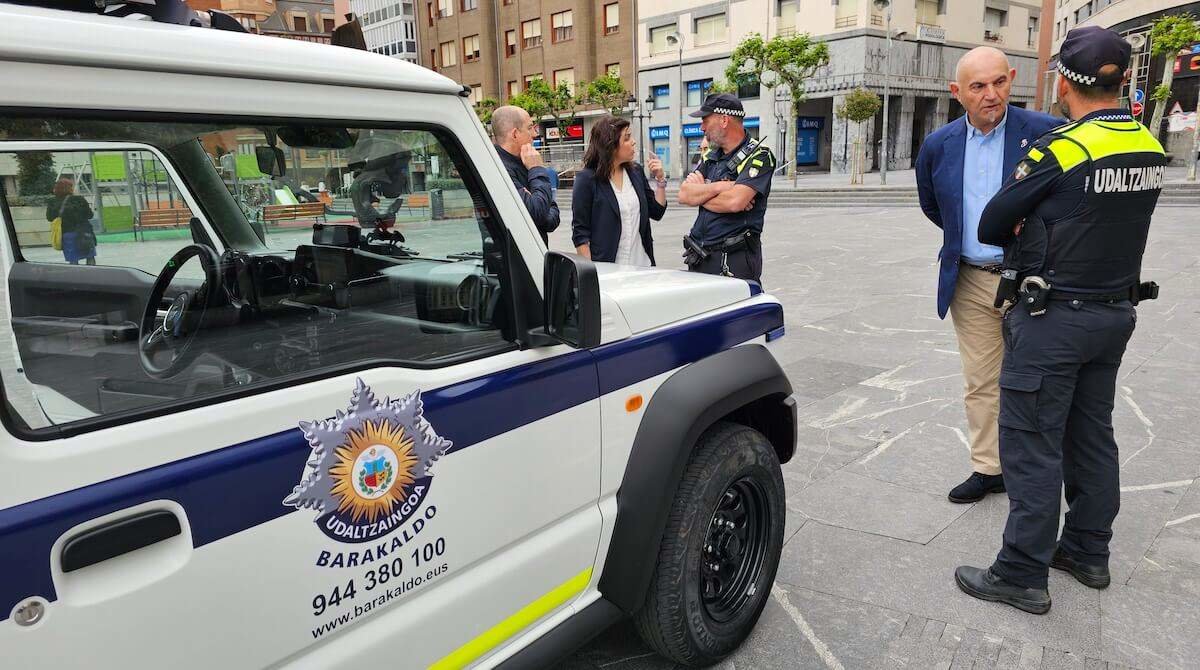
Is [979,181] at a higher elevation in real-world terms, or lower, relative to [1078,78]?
lower

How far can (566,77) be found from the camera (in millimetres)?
47344

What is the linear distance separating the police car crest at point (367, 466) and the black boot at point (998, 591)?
225 centimetres

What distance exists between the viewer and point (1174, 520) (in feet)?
11.3

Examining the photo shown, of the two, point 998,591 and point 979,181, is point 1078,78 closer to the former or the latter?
point 979,181

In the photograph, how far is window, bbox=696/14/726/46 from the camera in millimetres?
40938

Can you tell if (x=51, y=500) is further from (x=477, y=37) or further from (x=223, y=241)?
(x=477, y=37)

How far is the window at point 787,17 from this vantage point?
38594 mm

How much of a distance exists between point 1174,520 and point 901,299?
5201mm

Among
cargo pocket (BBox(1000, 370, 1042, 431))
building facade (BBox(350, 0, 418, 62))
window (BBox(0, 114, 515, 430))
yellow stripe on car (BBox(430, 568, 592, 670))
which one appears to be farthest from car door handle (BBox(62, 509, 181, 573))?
building facade (BBox(350, 0, 418, 62))

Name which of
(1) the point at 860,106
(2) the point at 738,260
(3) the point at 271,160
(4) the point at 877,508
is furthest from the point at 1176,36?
(3) the point at 271,160

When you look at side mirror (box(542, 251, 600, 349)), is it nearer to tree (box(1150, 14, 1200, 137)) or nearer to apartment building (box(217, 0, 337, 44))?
apartment building (box(217, 0, 337, 44))

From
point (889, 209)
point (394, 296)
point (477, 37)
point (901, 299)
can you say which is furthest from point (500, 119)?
point (477, 37)

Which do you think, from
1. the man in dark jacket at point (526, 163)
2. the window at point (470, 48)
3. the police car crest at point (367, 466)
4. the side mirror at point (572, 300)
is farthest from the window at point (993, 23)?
the police car crest at point (367, 466)

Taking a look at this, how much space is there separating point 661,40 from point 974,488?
1701 inches
